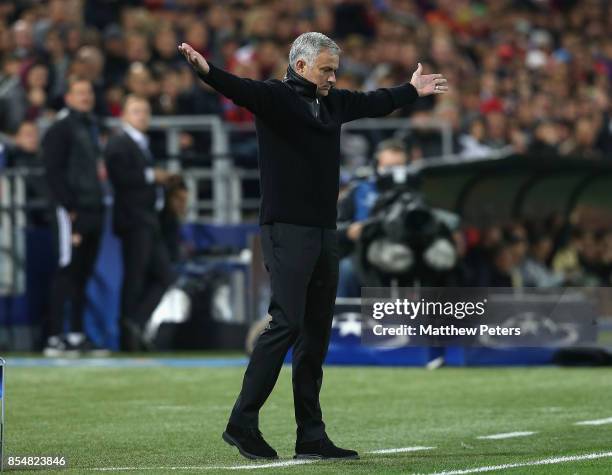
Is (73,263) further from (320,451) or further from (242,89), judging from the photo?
(242,89)

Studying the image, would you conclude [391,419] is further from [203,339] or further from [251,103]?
[203,339]

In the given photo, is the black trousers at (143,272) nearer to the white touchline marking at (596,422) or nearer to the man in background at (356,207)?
the man in background at (356,207)

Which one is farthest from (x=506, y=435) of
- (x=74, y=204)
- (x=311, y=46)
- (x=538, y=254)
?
(x=538, y=254)

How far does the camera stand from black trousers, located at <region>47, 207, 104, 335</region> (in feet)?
55.1

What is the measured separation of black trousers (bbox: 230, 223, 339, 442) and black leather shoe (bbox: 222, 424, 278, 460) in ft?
0.11

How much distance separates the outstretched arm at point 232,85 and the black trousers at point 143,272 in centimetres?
937

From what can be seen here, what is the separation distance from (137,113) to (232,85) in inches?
367

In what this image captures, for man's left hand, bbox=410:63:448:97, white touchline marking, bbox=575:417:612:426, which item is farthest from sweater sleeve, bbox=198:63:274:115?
white touchline marking, bbox=575:417:612:426

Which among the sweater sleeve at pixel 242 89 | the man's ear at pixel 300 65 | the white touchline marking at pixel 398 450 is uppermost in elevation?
the man's ear at pixel 300 65

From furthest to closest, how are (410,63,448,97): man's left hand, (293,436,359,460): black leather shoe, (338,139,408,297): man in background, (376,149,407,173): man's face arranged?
(376,149,407,173): man's face
(338,139,408,297): man in background
(410,63,448,97): man's left hand
(293,436,359,460): black leather shoe

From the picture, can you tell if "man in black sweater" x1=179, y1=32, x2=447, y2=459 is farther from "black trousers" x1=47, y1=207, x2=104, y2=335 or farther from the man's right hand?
"black trousers" x1=47, y1=207, x2=104, y2=335

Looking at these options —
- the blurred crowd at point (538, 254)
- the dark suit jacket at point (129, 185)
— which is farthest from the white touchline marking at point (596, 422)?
the blurred crowd at point (538, 254)

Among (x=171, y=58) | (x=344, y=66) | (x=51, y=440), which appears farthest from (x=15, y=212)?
(x=51, y=440)

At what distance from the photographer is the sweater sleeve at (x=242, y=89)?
7742mm
